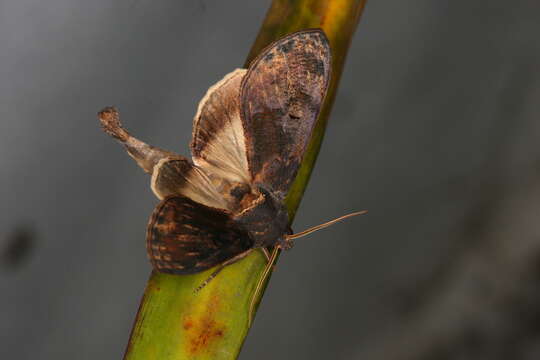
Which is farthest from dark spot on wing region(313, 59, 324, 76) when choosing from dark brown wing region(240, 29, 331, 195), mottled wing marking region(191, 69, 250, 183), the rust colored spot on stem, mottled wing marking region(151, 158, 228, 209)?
the rust colored spot on stem

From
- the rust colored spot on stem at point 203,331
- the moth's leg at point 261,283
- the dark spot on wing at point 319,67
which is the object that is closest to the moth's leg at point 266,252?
the moth's leg at point 261,283

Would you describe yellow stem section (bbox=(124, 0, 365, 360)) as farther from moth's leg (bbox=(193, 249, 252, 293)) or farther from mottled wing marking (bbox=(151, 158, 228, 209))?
mottled wing marking (bbox=(151, 158, 228, 209))

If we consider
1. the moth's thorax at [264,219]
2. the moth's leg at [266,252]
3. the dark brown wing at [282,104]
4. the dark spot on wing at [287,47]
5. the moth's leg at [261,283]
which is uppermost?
the dark spot on wing at [287,47]

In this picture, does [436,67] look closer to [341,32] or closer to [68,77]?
[341,32]

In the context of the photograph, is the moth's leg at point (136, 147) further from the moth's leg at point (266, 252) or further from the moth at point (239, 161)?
the moth's leg at point (266, 252)

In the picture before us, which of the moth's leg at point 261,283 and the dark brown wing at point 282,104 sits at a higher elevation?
the dark brown wing at point 282,104

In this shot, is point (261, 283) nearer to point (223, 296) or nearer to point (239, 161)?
point (223, 296)
